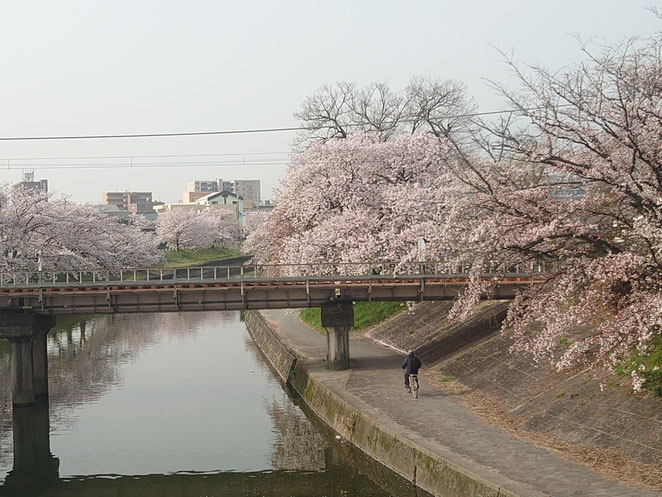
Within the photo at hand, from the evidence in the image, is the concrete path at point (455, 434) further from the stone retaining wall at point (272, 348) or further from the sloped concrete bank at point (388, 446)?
the stone retaining wall at point (272, 348)

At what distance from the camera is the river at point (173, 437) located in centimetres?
Result: 2439

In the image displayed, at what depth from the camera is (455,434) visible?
916 inches

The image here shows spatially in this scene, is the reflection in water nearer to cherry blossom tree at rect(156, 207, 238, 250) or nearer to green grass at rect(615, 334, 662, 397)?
green grass at rect(615, 334, 662, 397)

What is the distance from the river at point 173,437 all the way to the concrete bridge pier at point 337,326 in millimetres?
2704

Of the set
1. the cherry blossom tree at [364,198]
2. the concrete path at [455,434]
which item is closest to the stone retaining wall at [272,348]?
the concrete path at [455,434]

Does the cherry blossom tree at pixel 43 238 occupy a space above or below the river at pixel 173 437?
above

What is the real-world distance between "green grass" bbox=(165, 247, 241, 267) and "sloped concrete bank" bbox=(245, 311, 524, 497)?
288 feet

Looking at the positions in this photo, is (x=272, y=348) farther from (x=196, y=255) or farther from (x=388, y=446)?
(x=196, y=255)

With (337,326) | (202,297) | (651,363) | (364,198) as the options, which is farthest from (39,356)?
(651,363)

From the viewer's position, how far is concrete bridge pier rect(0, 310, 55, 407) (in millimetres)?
34812

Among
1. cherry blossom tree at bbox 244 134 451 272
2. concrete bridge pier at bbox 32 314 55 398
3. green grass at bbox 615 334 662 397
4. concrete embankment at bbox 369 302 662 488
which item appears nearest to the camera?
concrete embankment at bbox 369 302 662 488

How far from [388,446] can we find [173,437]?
30.5 ft

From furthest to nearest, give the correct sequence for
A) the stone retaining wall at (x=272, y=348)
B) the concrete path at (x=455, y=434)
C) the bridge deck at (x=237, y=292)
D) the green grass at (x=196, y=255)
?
the green grass at (x=196, y=255), the stone retaining wall at (x=272, y=348), the bridge deck at (x=237, y=292), the concrete path at (x=455, y=434)

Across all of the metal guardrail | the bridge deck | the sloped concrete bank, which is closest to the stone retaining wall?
the sloped concrete bank
